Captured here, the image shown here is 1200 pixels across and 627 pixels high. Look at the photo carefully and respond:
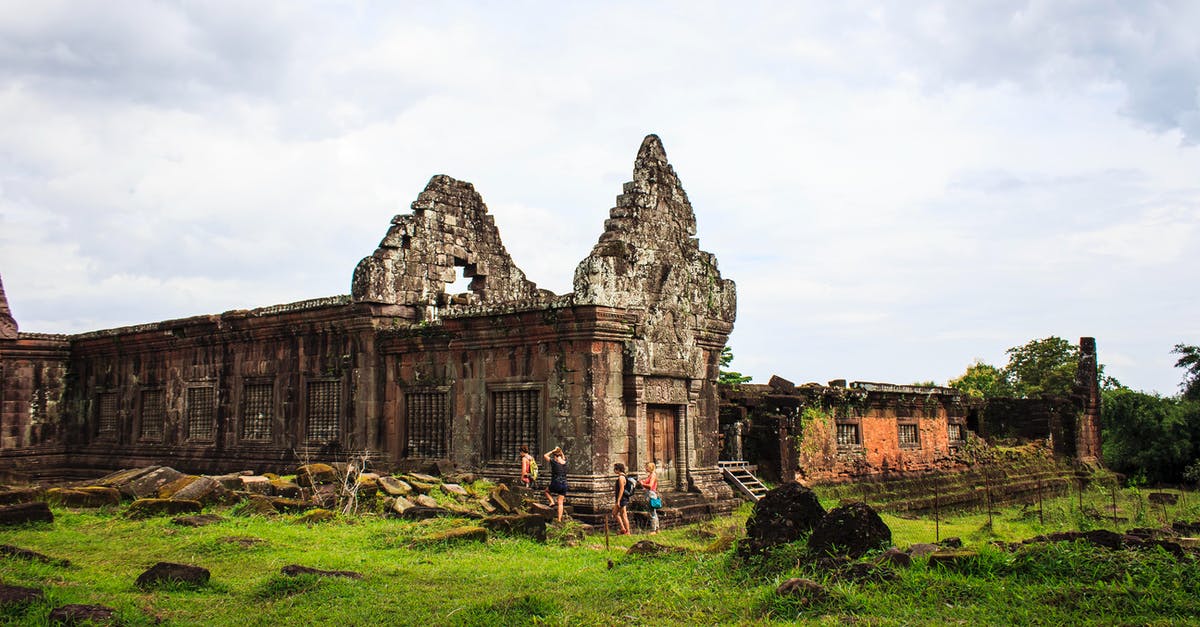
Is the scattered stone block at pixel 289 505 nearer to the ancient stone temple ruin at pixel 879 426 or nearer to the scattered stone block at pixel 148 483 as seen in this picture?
the scattered stone block at pixel 148 483

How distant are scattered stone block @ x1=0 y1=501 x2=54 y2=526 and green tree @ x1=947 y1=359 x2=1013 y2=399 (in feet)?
127

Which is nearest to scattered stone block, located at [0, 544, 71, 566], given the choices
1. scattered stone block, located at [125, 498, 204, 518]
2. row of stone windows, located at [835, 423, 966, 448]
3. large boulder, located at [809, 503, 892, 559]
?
scattered stone block, located at [125, 498, 204, 518]

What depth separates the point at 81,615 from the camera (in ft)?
22.9

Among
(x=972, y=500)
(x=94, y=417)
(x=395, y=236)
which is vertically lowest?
(x=972, y=500)

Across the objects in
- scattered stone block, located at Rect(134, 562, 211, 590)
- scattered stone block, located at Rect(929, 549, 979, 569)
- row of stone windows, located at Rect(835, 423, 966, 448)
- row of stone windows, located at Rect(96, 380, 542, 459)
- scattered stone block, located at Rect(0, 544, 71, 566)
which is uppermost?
row of stone windows, located at Rect(96, 380, 542, 459)

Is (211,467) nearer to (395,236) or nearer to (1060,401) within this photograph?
(395,236)

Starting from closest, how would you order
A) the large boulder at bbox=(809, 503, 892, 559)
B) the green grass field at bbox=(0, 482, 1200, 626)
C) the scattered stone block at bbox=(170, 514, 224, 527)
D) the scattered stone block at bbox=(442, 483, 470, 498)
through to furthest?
the green grass field at bbox=(0, 482, 1200, 626) < the large boulder at bbox=(809, 503, 892, 559) < the scattered stone block at bbox=(170, 514, 224, 527) < the scattered stone block at bbox=(442, 483, 470, 498)

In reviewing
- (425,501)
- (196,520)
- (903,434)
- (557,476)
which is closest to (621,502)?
(557,476)

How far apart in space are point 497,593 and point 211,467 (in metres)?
12.5

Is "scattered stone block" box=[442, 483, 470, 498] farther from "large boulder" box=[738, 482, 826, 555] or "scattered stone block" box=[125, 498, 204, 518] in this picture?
"large boulder" box=[738, 482, 826, 555]

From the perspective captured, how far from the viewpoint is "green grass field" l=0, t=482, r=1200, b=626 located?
6.68 m

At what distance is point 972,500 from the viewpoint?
2105cm

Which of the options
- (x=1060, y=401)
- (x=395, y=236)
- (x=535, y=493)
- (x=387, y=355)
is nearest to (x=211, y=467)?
(x=387, y=355)

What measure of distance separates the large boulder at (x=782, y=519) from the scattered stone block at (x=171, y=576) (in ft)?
16.0
